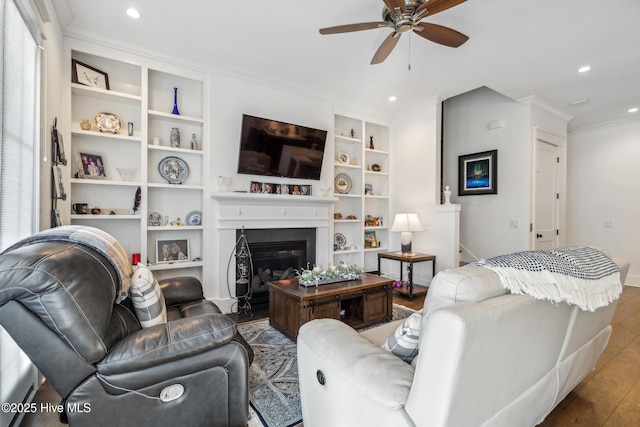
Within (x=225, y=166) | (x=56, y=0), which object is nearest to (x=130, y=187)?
(x=225, y=166)

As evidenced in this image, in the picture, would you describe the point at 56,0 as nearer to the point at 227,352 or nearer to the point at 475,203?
the point at 227,352

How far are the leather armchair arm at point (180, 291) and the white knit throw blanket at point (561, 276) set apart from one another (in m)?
2.06

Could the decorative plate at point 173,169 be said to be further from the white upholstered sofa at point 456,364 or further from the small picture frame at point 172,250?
the white upholstered sofa at point 456,364

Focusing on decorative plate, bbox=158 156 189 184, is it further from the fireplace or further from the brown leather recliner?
the brown leather recliner

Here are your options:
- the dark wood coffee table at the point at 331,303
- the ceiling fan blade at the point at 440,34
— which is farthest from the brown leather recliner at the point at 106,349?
the ceiling fan blade at the point at 440,34

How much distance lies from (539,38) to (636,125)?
3.78m

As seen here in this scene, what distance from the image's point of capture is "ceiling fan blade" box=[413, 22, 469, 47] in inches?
89.1

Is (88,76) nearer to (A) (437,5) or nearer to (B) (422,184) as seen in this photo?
(A) (437,5)

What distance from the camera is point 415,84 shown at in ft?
12.8

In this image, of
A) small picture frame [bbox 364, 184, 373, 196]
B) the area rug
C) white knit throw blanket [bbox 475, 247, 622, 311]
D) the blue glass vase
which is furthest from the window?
small picture frame [bbox 364, 184, 373, 196]

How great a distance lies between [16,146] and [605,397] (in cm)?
383

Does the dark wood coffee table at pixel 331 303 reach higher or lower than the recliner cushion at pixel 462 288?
lower

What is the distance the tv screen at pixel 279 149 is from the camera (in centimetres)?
362

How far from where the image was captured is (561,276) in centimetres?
122
